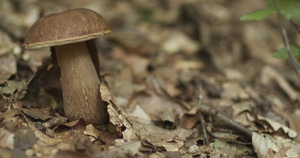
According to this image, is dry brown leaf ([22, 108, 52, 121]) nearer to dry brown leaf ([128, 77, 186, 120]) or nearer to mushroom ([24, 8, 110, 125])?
mushroom ([24, 8, 110, 125])

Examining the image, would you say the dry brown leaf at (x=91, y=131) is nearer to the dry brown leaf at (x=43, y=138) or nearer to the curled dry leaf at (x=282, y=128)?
the dry brown leaf at (x=43, y=138)

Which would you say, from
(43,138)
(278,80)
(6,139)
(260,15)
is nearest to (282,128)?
(260,15)

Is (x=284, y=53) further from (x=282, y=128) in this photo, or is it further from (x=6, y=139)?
(x=6, y=139)

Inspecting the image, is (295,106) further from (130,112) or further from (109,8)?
(109,8)

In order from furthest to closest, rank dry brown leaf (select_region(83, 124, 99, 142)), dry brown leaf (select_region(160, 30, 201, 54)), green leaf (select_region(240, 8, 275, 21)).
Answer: dry brown leaf (select_region(160, 30, 201, 54)) → dry brown leaf (select_region(83, 124, 99, 142)) → green leaf (select_region(240, 8, 275, 21))

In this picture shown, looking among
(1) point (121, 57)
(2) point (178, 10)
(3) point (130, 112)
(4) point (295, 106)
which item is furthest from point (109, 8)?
(4) point (295, 106)

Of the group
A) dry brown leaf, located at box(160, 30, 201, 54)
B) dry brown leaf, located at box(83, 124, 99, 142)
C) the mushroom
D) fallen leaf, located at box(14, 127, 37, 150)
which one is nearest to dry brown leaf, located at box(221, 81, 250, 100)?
dry brown leaf, located at box(160, 30, 201, 54)
